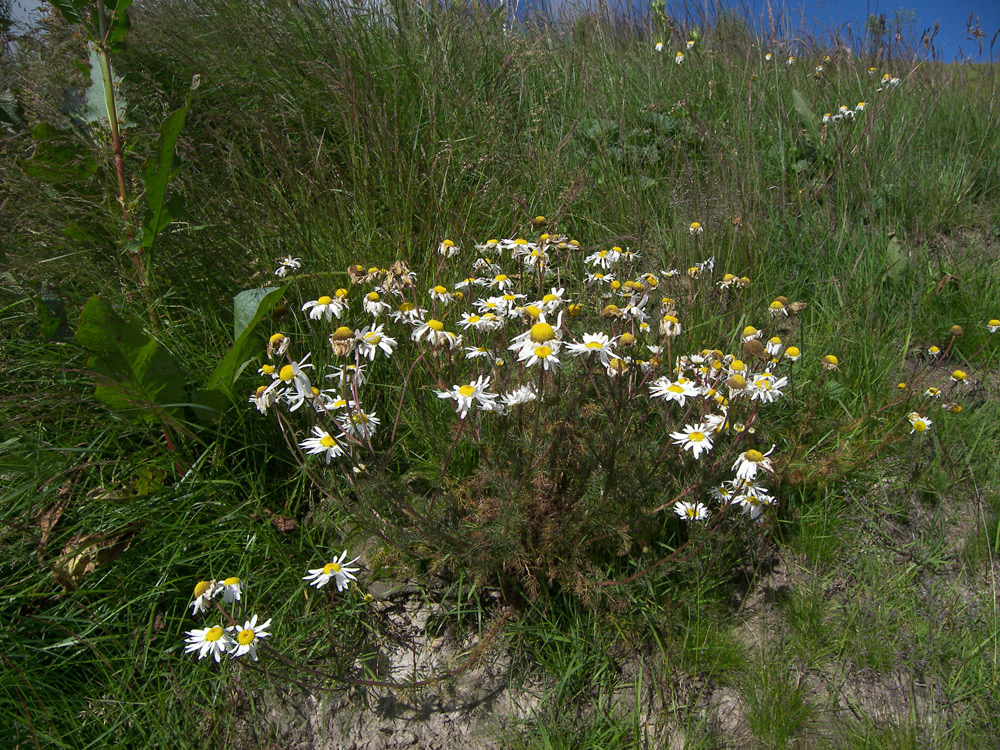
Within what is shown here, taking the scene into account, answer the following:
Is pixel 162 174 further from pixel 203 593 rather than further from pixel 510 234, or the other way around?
pixel 510 234

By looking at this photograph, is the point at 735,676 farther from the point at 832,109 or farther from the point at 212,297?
the point at 832,109

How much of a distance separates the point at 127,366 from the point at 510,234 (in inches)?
63.3

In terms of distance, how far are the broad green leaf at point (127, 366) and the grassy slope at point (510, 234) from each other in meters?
0.17

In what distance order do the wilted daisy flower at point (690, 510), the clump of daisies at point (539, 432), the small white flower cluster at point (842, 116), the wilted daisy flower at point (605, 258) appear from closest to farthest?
the clump of daisies at point (539, 432)
the wilted daisy flower at point (690, 510)
the wilted daisy flower at point (605, 258)
the small white flower cluster at point (842, 116)

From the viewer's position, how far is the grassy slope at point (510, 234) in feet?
4.86

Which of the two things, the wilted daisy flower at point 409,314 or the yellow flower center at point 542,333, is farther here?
the wilted daisy flower at point 409,314

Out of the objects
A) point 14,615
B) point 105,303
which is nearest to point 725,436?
point 105,303

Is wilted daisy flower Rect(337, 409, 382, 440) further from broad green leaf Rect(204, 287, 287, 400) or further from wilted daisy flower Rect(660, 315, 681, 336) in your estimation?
wilted daisy flower Rect(660, 315, 681, 336)

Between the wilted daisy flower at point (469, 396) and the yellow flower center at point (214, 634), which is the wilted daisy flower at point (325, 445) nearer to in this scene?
the wilted daisy flower at point (469, 396)

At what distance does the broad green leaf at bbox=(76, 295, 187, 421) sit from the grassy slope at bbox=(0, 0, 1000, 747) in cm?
17

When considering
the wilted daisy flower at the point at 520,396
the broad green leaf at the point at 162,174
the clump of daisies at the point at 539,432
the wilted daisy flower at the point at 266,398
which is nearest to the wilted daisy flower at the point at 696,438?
the clump of daisies at the point at 539,432

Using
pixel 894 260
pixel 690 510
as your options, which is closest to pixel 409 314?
pixel 690 510

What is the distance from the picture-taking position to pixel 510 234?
2.67 meters

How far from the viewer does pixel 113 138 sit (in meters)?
1.83
